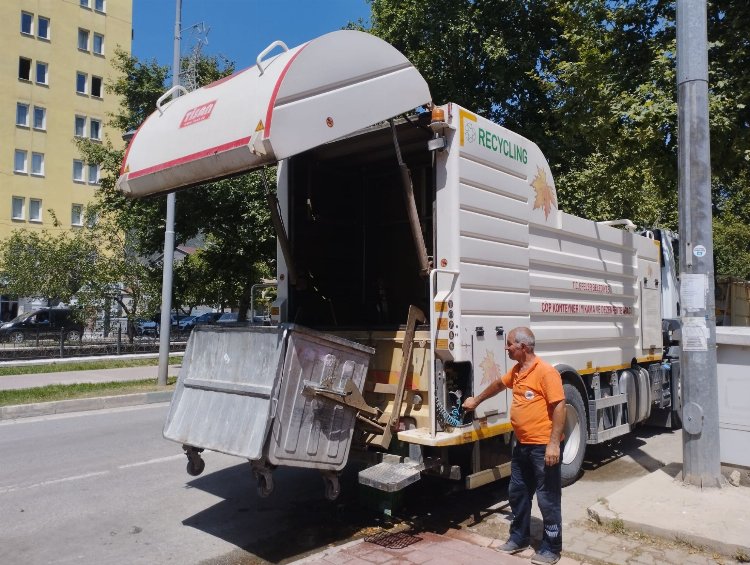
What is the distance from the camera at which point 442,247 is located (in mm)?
4891

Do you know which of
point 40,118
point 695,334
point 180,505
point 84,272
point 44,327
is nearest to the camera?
point 180,505

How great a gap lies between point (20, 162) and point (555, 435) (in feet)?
140

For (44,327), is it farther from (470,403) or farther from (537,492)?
(537,492)

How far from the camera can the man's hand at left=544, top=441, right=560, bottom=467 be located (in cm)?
429

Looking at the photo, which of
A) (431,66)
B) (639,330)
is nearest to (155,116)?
(639,330)

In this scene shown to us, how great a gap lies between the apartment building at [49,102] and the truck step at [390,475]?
36812mm

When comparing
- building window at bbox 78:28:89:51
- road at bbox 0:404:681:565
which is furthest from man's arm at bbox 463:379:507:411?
building window at bbox 78:28:89:51

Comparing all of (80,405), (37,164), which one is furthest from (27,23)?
(80,405)

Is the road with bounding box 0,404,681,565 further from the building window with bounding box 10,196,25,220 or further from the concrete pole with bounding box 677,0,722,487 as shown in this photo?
the building window with bounding box 10,196,25,220

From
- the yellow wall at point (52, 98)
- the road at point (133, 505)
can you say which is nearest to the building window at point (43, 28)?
the yellow wall at point (52, 98)

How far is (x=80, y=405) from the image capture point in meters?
11.6

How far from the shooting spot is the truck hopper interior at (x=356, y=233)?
6.16 m

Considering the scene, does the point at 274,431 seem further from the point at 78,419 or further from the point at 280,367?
the point at 78,419

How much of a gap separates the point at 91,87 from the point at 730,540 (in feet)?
152
